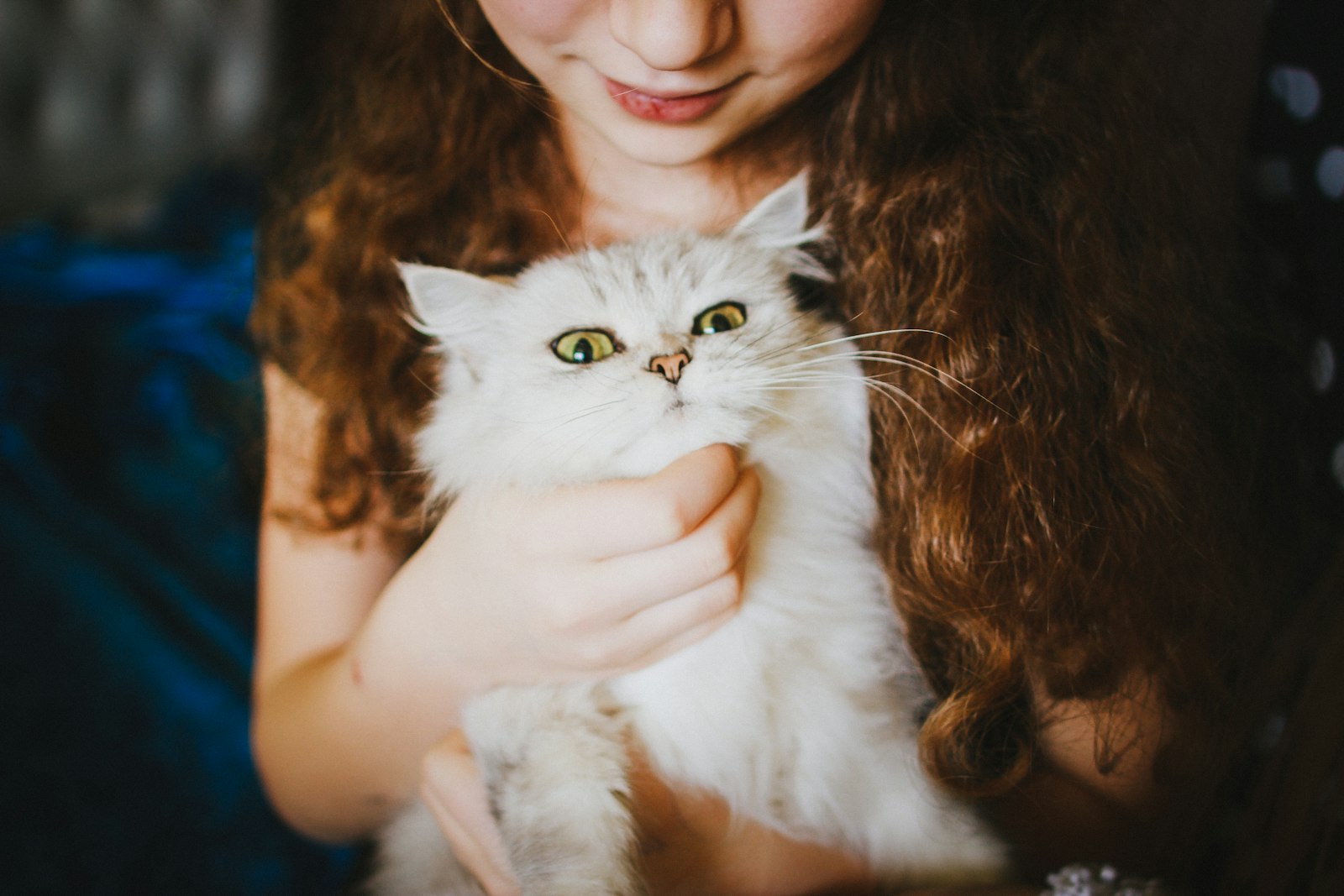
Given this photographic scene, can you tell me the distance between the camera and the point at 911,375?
0.69 m

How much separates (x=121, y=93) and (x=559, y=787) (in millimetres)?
1361

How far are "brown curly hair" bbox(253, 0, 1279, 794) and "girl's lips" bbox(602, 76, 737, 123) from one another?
0.11 meters

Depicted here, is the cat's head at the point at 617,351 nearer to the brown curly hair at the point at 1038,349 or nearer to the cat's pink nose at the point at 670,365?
the cat's pink nose at the point at 670,365

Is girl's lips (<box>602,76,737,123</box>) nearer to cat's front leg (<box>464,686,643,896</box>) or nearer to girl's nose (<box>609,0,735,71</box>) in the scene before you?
girl's nose (<box>609,0,735,71</box>)

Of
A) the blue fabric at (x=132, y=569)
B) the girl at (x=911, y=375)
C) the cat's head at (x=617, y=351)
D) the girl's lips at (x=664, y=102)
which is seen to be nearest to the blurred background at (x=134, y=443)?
the blue fabric at (x=132, y=569)

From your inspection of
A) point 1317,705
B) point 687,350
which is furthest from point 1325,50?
point 687,350

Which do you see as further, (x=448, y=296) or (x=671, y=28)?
(x=448, y=296)

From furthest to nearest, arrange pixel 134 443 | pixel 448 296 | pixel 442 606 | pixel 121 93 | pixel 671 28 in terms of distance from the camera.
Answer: pixel 121 93 → pixel 134 443 → pixel 442 606 → pixel 448 296 → pixel 671 28

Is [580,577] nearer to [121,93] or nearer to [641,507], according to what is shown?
[641,507]

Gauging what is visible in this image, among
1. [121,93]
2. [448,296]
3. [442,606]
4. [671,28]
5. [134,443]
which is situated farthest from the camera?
[121,93]

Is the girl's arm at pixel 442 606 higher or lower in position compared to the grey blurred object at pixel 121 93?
lower

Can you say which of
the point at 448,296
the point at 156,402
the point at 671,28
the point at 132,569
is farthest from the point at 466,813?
the point at 156,402

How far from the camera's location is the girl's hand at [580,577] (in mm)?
600

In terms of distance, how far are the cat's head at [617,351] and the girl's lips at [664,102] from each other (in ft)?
0.33
